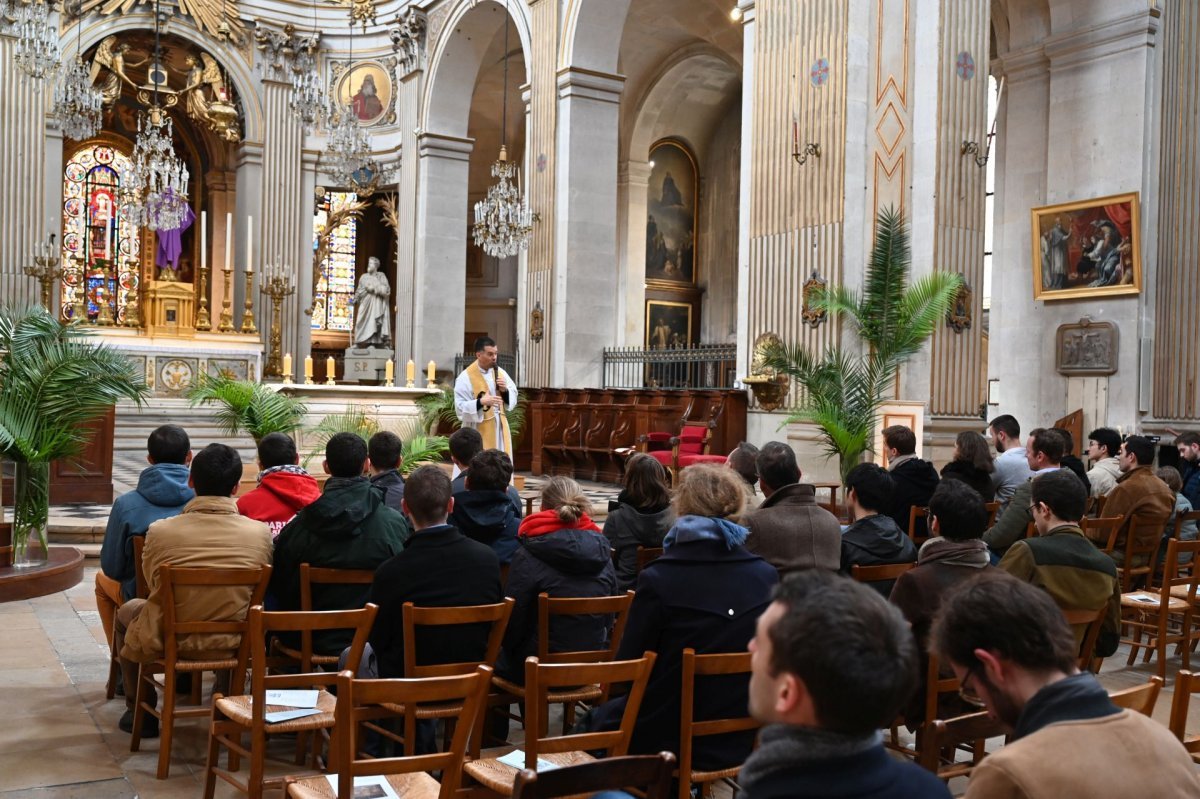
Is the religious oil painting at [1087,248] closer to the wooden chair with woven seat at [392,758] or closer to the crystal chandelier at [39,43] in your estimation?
the wooden chair with woven seat at [392,758]

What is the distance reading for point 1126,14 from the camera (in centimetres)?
1271

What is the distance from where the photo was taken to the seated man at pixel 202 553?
3.75 metres

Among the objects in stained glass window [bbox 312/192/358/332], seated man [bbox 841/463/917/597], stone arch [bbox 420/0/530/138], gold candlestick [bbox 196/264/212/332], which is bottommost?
seated man [bbox 841/463/917/597]

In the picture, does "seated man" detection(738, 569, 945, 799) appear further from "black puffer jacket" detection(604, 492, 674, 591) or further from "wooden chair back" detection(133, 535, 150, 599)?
"wooden chair back" detection(133, 535, 150, 599)

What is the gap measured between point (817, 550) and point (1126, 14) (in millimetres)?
11477

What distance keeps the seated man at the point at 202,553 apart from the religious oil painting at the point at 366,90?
19.2m

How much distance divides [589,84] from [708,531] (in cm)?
1377

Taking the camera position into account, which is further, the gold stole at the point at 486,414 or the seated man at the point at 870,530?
the gold stole at the point at 486,414

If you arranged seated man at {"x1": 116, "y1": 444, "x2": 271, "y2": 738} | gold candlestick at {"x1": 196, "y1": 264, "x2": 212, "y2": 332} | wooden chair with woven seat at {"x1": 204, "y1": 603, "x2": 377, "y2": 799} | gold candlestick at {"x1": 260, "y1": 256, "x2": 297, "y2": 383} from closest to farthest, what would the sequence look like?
wooden chair with woven seat at {"x1": 204, "y1": 603, "x2": 377, "y2": 799} → seated man at {"x1": 116, "y1": 444, "x2": 271, "y2": 738} → gold candlestick at {"x1": 196, "y1": 264, "x2": 212, "y2": 332} → gold candlestick at {"x1": 260, "y1": 256, "x2": 297, "y2": 383}

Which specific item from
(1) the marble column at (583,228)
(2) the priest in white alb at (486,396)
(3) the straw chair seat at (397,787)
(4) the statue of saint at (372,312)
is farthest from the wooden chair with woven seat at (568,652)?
(4) the statue of saint at (372,312)

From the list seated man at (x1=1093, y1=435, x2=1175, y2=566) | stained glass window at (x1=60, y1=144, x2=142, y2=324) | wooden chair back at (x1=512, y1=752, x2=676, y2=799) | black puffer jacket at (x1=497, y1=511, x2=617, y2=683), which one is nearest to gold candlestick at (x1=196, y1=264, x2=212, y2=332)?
stained glass window at (x1=60, y1=144, x2=142, y2=324)

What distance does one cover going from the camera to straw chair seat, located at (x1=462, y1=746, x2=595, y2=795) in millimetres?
2721

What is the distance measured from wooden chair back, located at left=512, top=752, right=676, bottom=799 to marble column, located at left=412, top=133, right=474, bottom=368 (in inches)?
712

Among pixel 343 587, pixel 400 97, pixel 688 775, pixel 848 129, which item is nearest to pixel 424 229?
pixel 400 97
